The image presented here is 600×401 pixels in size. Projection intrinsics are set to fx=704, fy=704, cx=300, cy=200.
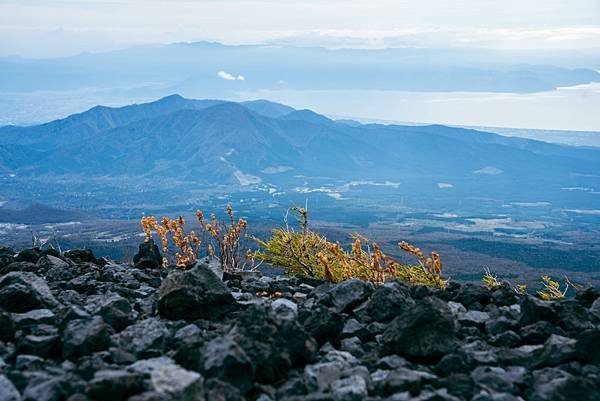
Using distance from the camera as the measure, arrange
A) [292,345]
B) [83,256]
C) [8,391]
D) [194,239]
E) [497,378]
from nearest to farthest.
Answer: [8,391] → [497,378] → [292,345] → [83,256] → [194,239]

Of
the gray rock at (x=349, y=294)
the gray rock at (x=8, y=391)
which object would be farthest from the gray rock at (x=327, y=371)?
the gray rock at (x=8, y=391)

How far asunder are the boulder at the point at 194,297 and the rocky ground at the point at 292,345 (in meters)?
0.01

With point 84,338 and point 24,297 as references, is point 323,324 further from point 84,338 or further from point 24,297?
point 24,297

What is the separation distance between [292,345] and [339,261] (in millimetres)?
3699

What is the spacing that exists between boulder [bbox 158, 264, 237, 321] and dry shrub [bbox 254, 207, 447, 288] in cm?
164

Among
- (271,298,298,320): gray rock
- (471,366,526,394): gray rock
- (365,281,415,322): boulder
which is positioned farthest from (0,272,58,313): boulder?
(471,366,526,394): gray rock

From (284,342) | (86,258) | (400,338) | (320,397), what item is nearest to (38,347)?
(284,342)

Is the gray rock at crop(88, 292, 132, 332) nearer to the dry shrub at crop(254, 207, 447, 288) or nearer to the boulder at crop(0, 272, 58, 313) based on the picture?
the boulder at crop(0, 272, 58, 313)

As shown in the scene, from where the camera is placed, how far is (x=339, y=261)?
316 inches

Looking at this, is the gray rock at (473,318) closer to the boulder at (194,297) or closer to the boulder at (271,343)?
the boulder at (271,343)

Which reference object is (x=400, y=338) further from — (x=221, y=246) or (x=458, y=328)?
(x=221, y=246)

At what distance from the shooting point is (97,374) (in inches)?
140

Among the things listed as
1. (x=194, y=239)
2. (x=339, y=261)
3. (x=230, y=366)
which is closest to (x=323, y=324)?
(x=230, y=366)

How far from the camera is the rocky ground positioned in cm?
369
